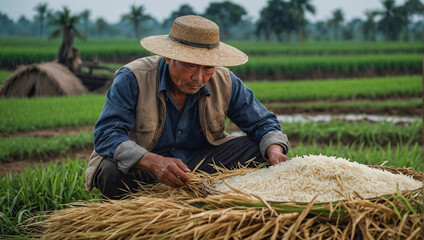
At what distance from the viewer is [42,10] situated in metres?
49.7

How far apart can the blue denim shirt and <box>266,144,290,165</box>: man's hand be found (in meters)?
0.08

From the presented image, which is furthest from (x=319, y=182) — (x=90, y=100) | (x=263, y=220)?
(x=90, y=100)

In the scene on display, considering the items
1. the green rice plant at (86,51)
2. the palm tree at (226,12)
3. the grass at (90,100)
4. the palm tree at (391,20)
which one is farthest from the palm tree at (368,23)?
the grass at (90,100)

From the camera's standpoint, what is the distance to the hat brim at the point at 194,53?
2.31 m

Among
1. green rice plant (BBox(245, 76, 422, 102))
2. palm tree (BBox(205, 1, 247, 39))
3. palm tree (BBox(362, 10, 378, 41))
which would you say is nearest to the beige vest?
green rice plant (BBox(245, 76, 422, 102))

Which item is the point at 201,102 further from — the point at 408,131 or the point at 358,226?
the point at 408,131

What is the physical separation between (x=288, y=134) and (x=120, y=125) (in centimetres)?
410

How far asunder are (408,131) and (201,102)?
14.1 ft

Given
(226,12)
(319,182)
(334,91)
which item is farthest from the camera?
(226,12)

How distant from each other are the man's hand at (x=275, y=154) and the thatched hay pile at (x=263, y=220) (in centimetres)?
63

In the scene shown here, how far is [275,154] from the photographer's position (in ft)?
8.06

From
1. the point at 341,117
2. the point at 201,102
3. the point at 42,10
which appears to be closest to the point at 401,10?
the point at 42,10

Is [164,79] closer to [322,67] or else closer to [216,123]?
[216,123]

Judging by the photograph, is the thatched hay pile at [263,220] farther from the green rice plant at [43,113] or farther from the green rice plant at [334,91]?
the green rice plant at [334,91]
